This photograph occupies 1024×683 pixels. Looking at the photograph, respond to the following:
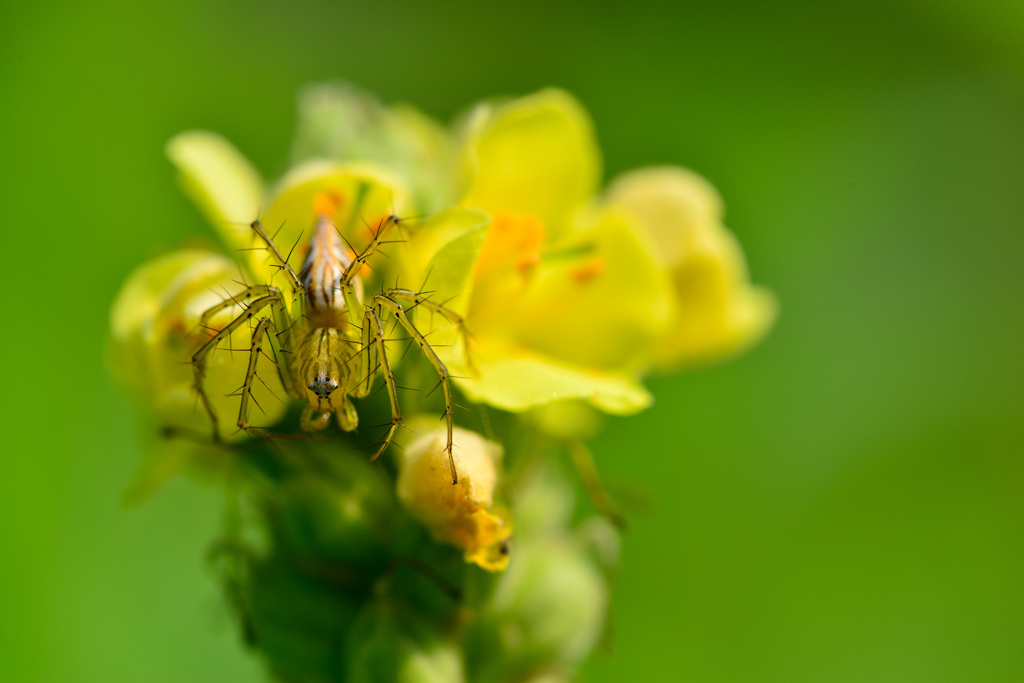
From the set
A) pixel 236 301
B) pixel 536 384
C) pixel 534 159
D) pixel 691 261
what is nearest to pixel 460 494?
pixel 536 384

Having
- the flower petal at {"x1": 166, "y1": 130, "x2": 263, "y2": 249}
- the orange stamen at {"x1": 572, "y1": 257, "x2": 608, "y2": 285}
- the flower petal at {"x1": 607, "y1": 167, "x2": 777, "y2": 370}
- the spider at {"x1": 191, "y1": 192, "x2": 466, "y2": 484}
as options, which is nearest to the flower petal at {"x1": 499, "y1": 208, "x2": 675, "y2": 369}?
the orange stamen at {"x1": 572, "y1": 257, "x2": 608, "y2": 285}

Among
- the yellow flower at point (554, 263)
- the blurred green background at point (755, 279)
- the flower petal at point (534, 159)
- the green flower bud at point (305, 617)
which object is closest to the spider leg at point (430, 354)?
the yellow flower at point (554, 263)

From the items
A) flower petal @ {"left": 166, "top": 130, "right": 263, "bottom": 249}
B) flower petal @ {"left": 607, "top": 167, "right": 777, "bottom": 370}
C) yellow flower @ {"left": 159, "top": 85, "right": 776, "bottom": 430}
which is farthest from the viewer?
flower petal @ {"left": 607, "top": 167, "right": 777, "bottom": 370}

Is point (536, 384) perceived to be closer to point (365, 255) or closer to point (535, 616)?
point (365, 255)

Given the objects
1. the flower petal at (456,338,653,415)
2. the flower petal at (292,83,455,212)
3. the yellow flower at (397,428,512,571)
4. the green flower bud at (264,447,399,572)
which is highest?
the flower petal at (292,83,455,212)

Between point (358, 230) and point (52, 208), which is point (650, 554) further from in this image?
point (52, 208)

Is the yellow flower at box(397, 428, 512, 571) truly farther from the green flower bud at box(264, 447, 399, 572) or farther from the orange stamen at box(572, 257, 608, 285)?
the orange stamen at box(572, 257, 608, 285)
